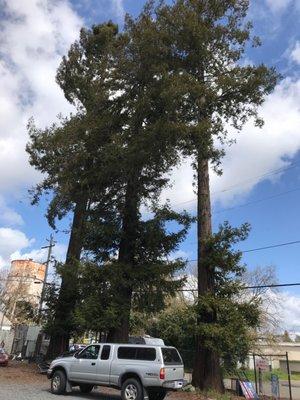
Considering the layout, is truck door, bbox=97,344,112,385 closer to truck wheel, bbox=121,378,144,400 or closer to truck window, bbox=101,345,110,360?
truck window, bbox=101,345,110,360

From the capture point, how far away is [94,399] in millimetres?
15812

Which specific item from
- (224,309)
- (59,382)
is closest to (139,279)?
(224,309)

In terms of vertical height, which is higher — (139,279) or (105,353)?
(139,279)

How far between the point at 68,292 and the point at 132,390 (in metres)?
11.3

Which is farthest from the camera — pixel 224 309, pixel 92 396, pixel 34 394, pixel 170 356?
pixel 224 309

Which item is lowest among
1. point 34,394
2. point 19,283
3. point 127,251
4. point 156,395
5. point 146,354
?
point 34,394

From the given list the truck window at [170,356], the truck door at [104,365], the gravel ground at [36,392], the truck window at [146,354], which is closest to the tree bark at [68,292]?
the gravel ground at [36,392]

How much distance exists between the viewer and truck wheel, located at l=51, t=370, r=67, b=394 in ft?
55.0

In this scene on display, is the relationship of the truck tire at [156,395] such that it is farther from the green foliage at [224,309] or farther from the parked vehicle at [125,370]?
the green foliage at [224,309]

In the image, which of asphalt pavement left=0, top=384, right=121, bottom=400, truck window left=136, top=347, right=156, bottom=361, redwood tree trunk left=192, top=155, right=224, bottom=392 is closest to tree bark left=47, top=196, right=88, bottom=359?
asphalt pavement left=0, top=384, right=121, bottom=400

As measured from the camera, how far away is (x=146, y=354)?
49.7 feet

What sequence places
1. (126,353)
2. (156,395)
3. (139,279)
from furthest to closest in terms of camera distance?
(139,279)
(126,353)
(156,395)

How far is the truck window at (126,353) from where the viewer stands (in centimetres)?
1552

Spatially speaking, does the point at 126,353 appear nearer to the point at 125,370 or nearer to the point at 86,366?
the point at 125,370
